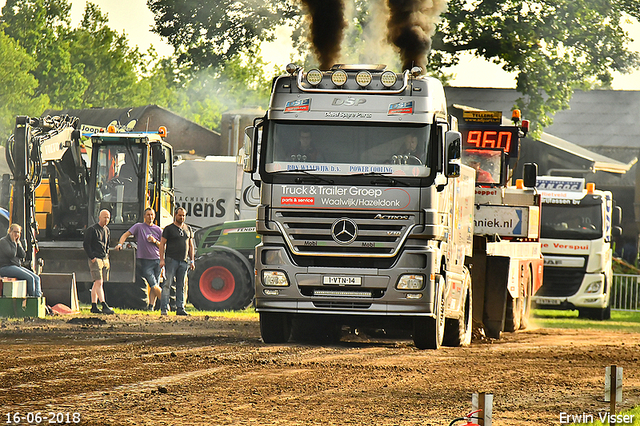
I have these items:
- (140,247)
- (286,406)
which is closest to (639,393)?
(286,406)

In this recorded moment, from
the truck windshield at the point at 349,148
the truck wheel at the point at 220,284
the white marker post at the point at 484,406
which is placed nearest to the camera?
the white marker post at the point at 484,406

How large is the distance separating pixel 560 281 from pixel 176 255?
978cm

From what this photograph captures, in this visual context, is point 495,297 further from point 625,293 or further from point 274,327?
point 625,293

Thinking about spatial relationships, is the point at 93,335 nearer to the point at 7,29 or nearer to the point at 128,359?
the point at 128,359

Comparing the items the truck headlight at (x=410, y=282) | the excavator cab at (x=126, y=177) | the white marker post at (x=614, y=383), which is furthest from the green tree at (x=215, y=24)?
the white marker post at (x=614, y=383)

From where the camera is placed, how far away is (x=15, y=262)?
1942 centimetres

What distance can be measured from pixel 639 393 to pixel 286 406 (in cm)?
418

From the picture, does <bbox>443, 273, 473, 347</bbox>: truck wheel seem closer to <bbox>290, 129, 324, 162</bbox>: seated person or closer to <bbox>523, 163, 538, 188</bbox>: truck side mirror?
<bbox>523, 163, 538, 188</bbox>: truck side mirror

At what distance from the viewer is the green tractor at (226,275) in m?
22.7

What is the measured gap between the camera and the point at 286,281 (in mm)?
13805

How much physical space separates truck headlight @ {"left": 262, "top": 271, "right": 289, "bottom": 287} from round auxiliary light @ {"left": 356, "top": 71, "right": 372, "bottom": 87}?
2.66 m

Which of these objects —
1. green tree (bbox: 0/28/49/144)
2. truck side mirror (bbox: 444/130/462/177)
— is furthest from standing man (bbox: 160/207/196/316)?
green tree (bbox: 0/28/49/144)

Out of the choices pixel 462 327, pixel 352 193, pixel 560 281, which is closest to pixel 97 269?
pixel 462 327

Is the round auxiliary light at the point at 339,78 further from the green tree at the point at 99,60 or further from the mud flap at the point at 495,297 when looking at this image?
the green tree at the point at 99,60
